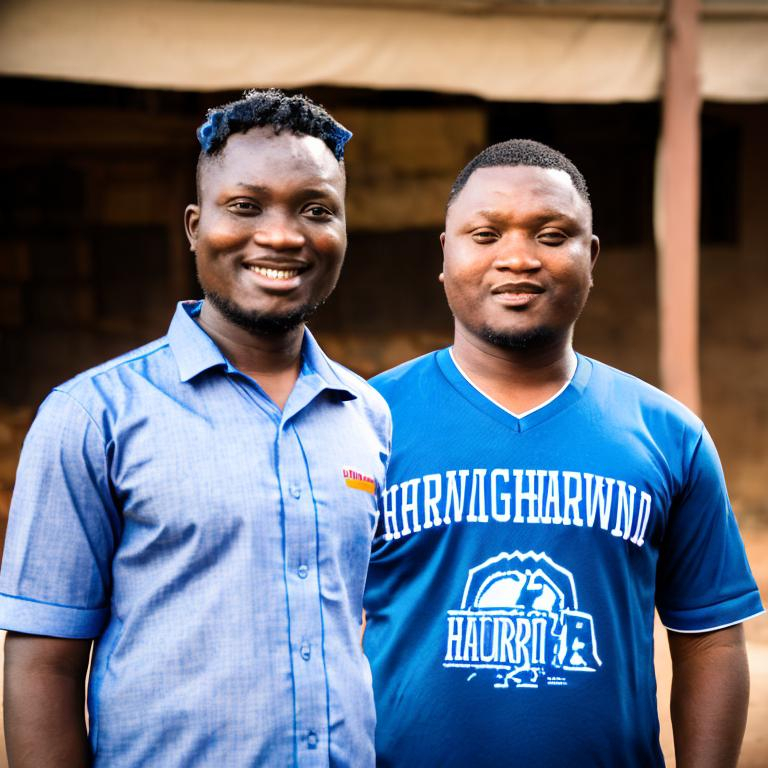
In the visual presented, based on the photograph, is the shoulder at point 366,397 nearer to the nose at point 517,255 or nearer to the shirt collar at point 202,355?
the shirt collar at point 202,355

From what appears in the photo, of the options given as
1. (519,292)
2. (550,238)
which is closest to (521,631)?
(519,292)

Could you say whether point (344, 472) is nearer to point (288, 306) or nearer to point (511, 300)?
point (288, 306)

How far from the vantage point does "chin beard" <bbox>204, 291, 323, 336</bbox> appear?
1.69 m

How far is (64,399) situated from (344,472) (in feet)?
1.44

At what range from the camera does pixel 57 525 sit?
1501 millimetres

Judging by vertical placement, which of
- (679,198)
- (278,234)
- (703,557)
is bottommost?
(703,557)

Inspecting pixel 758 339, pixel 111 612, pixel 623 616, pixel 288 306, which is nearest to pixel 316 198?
pixel 288 306

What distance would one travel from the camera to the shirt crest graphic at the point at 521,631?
6.19 ft

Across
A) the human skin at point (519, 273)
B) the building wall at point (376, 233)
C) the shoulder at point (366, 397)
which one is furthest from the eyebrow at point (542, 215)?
the building wall at point (376, 233)

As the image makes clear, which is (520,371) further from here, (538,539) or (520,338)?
(538,539)

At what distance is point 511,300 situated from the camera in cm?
204

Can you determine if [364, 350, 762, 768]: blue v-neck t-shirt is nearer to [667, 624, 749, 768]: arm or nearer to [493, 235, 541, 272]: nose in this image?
[667, 624, 749, 768]: arm


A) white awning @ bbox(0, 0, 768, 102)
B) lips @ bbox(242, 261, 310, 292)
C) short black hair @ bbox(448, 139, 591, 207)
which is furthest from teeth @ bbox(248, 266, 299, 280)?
white awning @ bbox(0, 0, 768, 102)

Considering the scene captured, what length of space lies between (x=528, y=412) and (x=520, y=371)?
9cm
